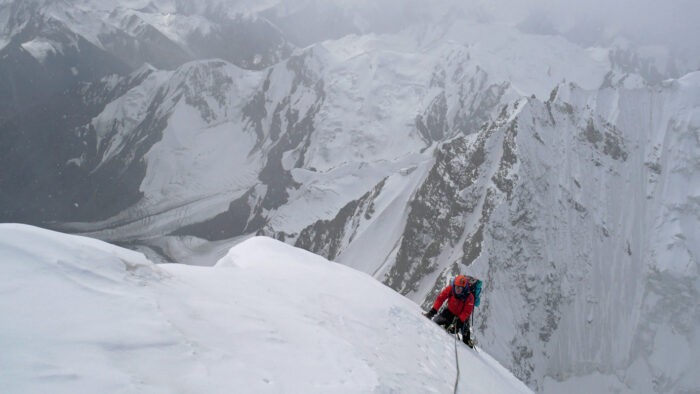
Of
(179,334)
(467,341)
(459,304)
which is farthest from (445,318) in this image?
(179,334)

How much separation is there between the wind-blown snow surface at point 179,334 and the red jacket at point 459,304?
2.04 m

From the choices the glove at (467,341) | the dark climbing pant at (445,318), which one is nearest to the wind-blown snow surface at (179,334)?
the glove at (467,341)

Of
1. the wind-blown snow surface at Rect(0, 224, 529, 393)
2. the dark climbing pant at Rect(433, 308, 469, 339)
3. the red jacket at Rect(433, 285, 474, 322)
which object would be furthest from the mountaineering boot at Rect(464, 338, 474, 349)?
the wind-blown snow surface at Rect(0, 224, 529, 393)

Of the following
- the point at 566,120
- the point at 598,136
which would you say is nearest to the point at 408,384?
the point at 566,120

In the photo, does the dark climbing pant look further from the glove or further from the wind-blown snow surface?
the wind-blown snow surface

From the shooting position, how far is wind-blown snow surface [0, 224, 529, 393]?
5.39 meters

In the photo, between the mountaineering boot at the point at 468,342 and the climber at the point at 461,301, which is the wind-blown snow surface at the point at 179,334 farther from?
the climber at the point at 461,301

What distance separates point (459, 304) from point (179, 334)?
10527 mm

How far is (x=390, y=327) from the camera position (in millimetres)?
12070

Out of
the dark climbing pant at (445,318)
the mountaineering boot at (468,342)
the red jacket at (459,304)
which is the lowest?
the mountaineering boot at (468,342)

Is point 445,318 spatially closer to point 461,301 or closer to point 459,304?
point 459,304

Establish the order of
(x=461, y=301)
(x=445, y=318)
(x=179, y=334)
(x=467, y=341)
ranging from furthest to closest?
(x=445, y=318)
(x=461, y=301)
(x=467, y=341)
(x=179, y=334)

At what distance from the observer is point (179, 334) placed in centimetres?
690

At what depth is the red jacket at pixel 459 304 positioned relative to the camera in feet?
46.4
